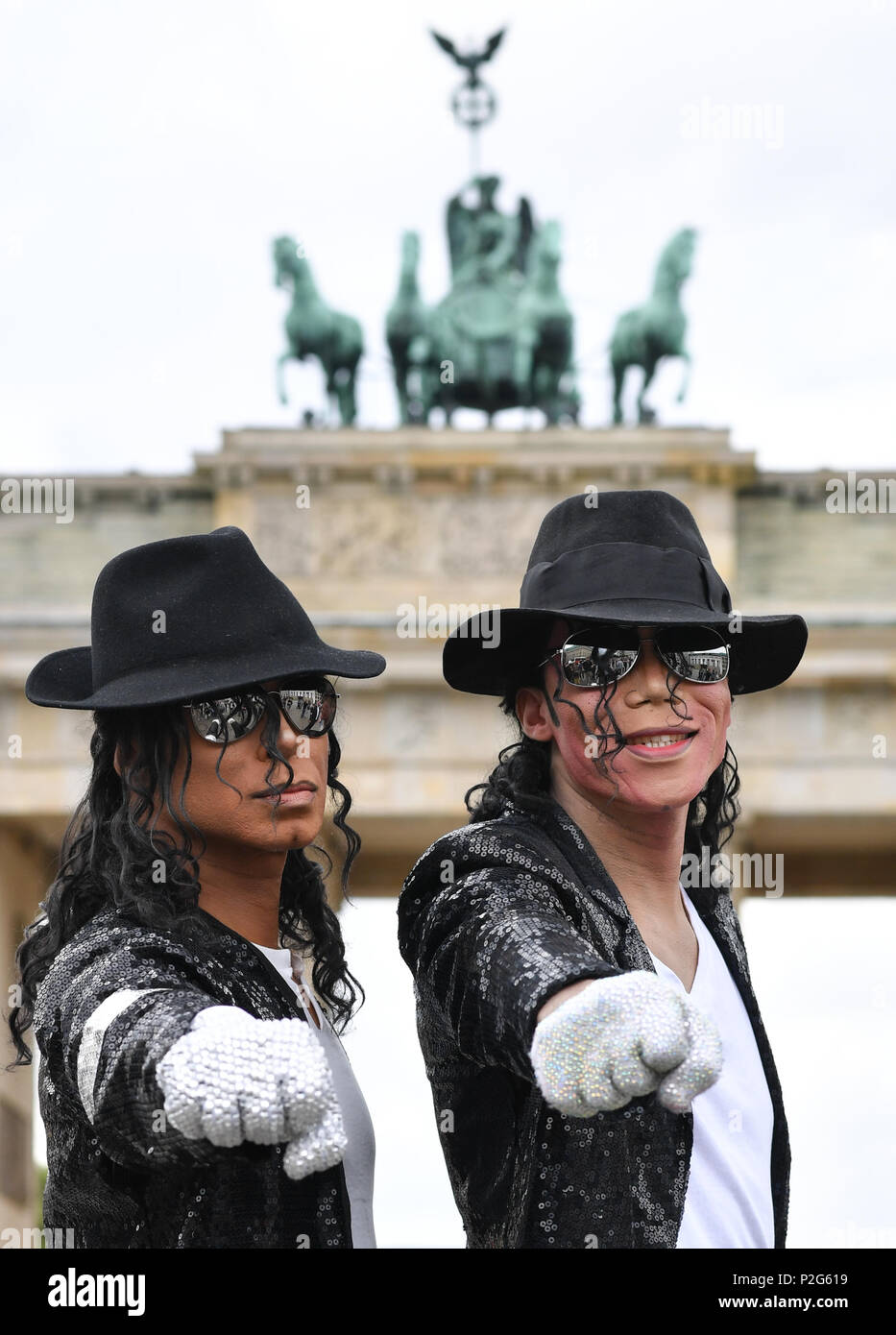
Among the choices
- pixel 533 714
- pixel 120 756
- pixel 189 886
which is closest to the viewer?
pixel 189 886

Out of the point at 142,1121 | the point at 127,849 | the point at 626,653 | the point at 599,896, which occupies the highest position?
the point at 626,653

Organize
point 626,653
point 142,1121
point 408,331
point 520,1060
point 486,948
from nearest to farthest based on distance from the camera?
1. point 142,1121
2. point 520,1060
3. point 486,948
4. point 626,653
5. point 408,331

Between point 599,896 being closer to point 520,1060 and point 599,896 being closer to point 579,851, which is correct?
point 579,851

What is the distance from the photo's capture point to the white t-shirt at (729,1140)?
3467 mm

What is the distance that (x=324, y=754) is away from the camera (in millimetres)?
3541

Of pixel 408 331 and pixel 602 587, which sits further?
pixel 408 331

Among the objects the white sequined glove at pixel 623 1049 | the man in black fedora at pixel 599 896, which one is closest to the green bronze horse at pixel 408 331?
the man in black fedora at pixel 599 896

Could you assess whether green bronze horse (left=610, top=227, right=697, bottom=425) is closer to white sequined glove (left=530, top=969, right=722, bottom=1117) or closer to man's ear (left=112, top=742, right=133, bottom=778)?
man's ear (left=112, top=742, right=133, bottom=778)

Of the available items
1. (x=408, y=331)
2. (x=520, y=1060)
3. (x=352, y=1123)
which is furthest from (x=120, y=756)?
(x=408, y=331)

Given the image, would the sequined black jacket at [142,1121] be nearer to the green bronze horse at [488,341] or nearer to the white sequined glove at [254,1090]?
the white sequined glove at [254,1090]

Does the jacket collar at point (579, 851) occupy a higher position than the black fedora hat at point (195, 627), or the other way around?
the black fedora hat at point (195, 627)

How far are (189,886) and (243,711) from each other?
29 centimetres

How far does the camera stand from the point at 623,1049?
2729 millimetres

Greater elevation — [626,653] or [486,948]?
[626,653]
